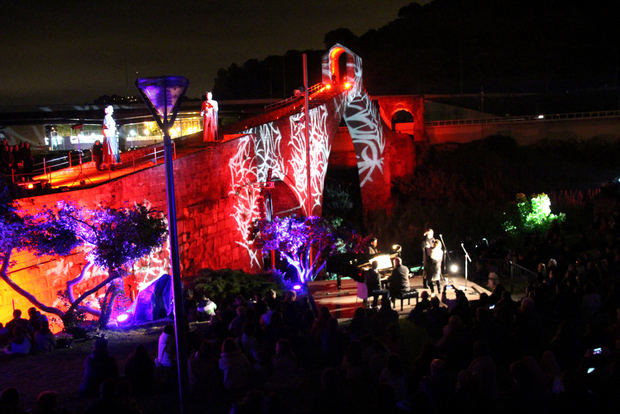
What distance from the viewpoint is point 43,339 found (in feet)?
31.2

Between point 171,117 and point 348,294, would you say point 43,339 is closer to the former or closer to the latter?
point 171,117

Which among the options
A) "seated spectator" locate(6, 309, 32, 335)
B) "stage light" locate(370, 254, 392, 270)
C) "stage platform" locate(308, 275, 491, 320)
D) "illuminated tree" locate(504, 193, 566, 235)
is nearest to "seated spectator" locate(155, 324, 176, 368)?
"seated spectator" locate(6, 309, 32, 335)

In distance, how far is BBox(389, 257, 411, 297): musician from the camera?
465 inches

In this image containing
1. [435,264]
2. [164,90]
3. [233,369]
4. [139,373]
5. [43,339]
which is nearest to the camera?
[164,90]

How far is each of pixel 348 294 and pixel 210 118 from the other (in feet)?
19.8

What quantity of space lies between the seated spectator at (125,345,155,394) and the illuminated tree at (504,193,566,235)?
52.8ft

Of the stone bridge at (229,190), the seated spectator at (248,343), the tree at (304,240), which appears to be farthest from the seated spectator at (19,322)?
the tree at (304,240)

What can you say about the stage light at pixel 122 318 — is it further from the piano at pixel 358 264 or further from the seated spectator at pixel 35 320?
the piano at pixel 358 264

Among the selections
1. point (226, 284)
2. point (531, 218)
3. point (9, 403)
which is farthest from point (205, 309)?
point (531, 218)

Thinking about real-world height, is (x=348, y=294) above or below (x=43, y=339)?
below

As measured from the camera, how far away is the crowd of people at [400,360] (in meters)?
5.98

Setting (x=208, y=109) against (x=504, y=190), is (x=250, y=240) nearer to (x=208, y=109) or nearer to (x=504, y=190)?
(x=208, y=109)

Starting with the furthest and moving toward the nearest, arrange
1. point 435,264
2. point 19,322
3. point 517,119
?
point 517,119 → point 435,264 → point 19,322

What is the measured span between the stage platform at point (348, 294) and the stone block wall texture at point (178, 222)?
2860 mm
